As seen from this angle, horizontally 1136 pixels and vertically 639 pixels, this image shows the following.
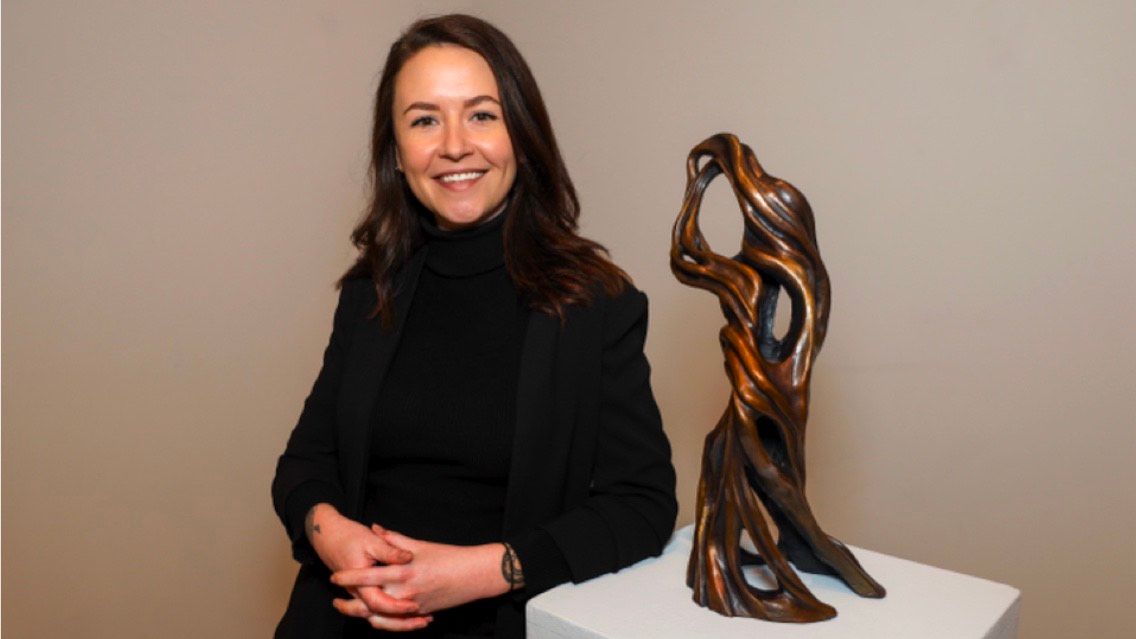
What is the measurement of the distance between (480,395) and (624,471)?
25cm

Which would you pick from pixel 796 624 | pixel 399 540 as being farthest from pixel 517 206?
pixel 796 624

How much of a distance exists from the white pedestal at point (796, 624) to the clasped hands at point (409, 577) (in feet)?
0.29

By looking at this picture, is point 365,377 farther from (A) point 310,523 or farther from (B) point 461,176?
(B) point 461,176

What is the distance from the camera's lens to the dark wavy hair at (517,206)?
1595mm

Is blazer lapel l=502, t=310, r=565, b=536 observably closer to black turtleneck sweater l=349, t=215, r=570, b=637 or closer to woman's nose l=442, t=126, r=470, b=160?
black turtleneck sweater l=349, t=215, r=570, b=637

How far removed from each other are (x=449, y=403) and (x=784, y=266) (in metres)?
0.57

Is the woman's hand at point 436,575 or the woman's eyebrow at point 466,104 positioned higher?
the woman's eyebrow at point 466,104

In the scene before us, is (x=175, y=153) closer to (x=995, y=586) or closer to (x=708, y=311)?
(x=708, y=311)

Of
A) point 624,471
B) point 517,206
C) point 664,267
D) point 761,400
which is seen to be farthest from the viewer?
point 664,267

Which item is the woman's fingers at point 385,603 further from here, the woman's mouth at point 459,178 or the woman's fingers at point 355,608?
the woman's mouth at point 459,178

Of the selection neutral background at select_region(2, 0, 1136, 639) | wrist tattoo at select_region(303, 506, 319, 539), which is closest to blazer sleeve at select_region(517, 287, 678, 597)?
wrist tattoo at select_region(303, 506, 319, 539)

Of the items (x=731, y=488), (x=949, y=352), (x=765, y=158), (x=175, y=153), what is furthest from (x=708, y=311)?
(x=175, y=153)

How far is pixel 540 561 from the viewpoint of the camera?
1.43 m

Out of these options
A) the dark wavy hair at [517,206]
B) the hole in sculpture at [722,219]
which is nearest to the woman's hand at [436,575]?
the dark wavy hair at [517,206]
